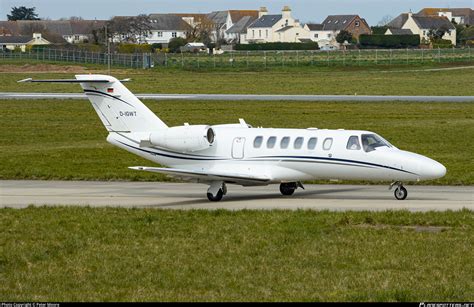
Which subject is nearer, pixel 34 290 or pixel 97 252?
pixel 34 290

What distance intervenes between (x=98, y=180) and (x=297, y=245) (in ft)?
50.6

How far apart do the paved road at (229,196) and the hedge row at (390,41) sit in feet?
440

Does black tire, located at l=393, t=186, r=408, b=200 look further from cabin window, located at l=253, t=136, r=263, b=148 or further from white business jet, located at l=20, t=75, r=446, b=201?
cabin window, located at l=253, t=136, r=263, b=148

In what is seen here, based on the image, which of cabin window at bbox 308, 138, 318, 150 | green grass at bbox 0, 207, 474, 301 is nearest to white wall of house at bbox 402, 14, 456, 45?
cabin window at bbox 308, 138, 318, 150

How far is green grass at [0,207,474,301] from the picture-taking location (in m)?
17.7

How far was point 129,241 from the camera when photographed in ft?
74.5

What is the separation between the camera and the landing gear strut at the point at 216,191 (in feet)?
102

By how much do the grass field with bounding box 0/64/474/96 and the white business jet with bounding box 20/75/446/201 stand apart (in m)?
42.4

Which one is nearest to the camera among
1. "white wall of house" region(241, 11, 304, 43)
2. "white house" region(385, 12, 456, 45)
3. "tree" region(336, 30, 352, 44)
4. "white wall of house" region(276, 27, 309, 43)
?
"white house" region(385, 12, 456, 45)

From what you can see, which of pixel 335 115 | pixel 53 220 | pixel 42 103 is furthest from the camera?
pixel 42 103

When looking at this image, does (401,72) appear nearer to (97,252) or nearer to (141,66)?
(141,66)

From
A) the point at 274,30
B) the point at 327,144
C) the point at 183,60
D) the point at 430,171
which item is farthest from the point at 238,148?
the point at 274,30

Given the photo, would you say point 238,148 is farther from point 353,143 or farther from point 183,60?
point 183,60

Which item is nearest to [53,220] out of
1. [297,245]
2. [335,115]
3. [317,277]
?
[297,245]
